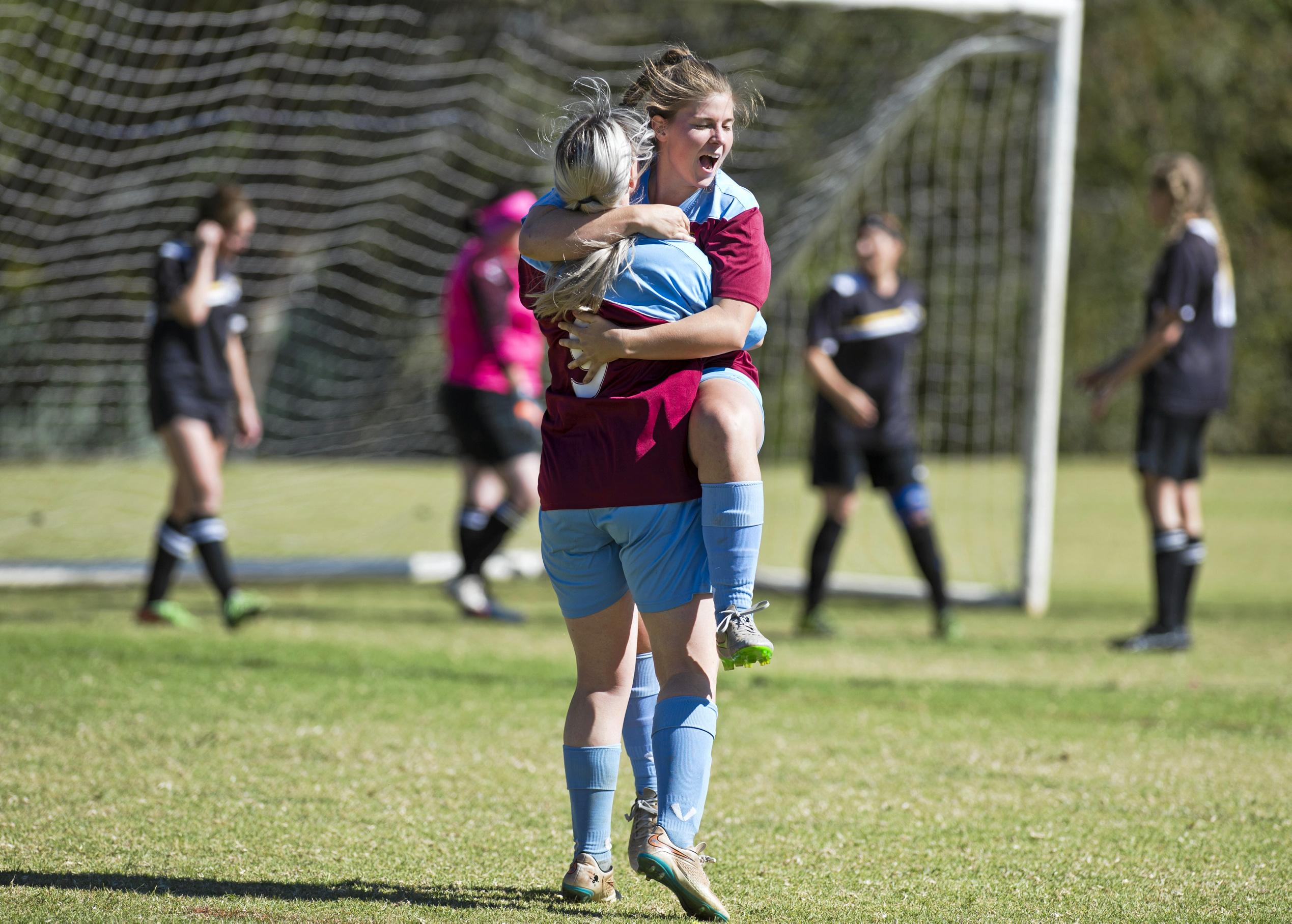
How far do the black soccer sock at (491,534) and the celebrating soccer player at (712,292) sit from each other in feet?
15.2

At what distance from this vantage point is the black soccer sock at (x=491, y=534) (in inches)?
298

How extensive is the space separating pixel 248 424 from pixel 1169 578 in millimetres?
4645

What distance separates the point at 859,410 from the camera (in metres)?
6.93

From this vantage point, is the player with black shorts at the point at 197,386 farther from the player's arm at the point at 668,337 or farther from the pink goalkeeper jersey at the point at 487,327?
the player's arm at the point at 668,337

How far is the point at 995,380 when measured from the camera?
1772 centimetres

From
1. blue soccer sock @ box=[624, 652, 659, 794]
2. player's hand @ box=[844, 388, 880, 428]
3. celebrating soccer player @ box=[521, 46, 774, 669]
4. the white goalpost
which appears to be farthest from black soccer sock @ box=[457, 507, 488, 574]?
celebrating soccer player @ box=[521, 46, 774, 669]

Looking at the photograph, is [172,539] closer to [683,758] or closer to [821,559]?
[821,559]

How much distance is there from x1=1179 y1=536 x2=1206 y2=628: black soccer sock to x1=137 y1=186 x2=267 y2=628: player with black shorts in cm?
446

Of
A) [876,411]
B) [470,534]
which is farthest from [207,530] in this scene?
[876,411]

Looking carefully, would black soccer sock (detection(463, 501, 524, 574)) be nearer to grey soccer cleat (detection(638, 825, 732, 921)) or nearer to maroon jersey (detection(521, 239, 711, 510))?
maroon jersey (detection(521, 239, 711, 510))

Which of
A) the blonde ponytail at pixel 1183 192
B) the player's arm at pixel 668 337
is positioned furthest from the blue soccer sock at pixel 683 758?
the blonde ponytail at pixel 1183 192

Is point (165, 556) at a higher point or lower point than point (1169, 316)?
lower

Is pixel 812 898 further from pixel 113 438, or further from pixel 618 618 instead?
pixel 113 438

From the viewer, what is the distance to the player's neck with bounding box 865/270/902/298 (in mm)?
7312
